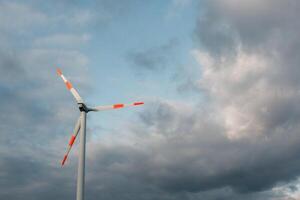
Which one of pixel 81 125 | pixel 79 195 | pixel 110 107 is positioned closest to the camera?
pixel 79 195

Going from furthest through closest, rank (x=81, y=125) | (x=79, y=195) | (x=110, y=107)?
(x=110, y=107), (x=81, y=125), (x=79, y=195)

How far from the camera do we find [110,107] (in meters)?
104

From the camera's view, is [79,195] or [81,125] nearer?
[79,195]

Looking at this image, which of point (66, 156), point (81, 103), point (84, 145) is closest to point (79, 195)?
point (84, 145)

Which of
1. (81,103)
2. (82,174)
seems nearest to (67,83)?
(81,103)

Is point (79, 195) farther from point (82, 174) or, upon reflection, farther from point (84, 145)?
point (84, 145)

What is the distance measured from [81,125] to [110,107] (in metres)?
10.7

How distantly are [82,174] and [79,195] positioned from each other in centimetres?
500

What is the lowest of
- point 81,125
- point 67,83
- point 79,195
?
point 79,195

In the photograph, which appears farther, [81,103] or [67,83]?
[67,83]

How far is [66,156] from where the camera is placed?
10319cm

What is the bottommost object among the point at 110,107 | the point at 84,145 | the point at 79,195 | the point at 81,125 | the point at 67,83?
the point at 79,195

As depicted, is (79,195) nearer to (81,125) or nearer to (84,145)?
(84,145)

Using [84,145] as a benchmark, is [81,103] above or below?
above
